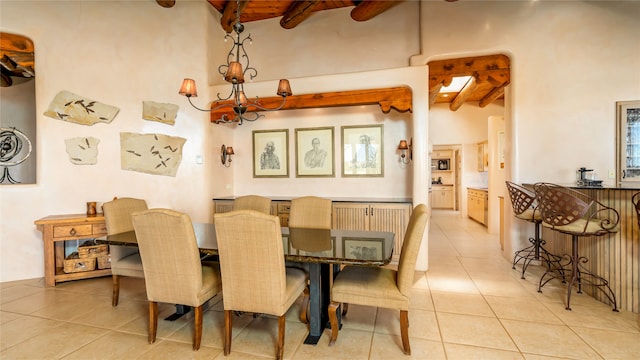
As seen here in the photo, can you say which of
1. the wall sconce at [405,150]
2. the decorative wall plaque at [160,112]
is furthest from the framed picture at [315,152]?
the decorative wall plaque at [160,112]

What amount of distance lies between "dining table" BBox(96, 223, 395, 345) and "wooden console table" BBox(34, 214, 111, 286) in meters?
1.13

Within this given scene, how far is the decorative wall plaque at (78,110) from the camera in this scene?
3660mm

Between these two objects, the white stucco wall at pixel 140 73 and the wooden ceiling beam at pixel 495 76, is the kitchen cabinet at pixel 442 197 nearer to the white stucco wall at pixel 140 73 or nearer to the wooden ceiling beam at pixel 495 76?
the wooden ceiling beam at pixel 495 76

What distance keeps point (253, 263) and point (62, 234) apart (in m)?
2.96

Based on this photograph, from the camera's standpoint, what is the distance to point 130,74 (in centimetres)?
402

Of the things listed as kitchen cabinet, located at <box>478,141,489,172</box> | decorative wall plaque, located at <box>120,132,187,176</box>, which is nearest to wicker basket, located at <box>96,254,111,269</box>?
decorative wall plaque, located at <box>120,132,187,176</box>

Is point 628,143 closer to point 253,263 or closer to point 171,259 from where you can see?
point 253,263

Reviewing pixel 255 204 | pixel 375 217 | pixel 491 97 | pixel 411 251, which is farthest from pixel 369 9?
pixel 491 97

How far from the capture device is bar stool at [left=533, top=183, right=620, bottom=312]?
2.55 metres

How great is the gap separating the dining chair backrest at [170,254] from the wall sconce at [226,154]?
2.84m

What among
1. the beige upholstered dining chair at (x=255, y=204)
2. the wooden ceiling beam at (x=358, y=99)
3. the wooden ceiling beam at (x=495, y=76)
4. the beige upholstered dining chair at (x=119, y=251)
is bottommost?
the beige upholstered dining chair at (x=119, y=251)

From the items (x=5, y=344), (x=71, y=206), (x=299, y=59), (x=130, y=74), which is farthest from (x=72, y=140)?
(x=299, y=59)

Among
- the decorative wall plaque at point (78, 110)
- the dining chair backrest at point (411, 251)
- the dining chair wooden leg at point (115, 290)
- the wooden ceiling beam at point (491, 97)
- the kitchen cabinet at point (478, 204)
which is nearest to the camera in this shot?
the dining chair backrest at point (411, 251)

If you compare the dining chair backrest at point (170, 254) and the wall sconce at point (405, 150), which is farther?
the wall sconce at point (405, 150)
